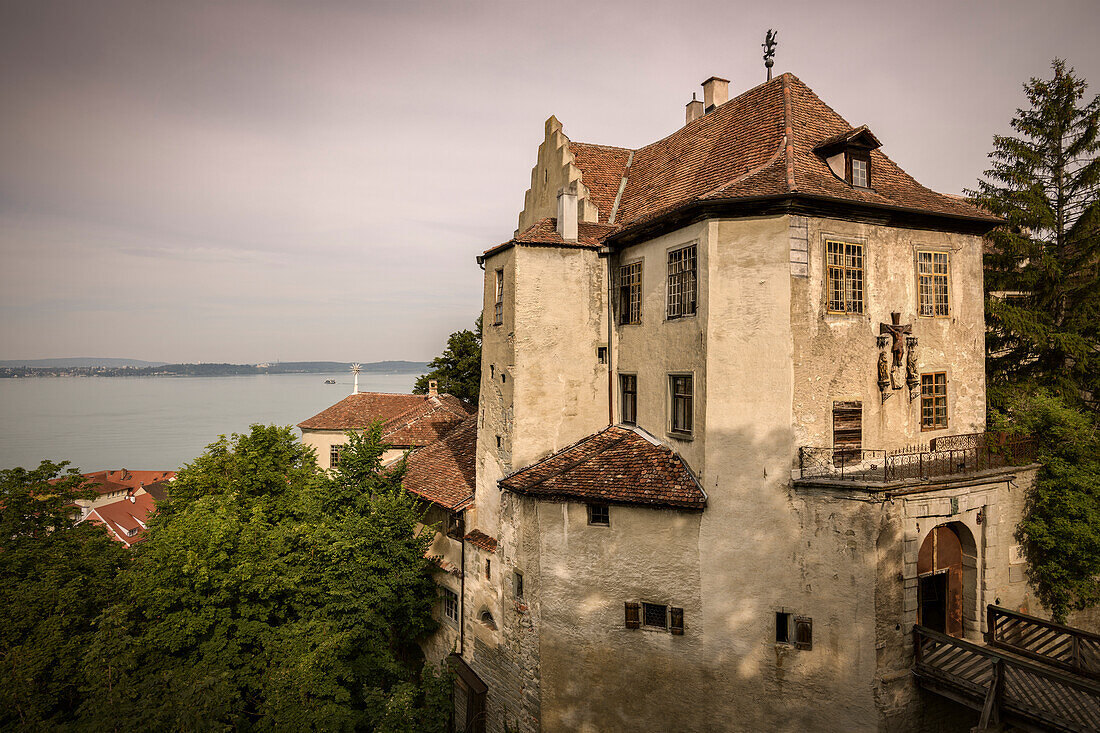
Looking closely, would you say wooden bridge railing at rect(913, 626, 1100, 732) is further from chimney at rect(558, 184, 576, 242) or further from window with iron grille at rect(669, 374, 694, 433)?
chimney at rect(558, 184, 576, 242)

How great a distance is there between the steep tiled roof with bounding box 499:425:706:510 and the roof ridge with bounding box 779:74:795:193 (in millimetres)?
7605

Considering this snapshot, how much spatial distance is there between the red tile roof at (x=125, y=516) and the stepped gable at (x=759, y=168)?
46521mm

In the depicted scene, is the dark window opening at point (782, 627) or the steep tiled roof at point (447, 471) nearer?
the dark window opening at point (782, 627)

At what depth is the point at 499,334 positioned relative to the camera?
19.2 meters

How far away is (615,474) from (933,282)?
10105 millimetres

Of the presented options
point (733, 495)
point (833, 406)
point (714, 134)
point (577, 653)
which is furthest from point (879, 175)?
point (577, 653)

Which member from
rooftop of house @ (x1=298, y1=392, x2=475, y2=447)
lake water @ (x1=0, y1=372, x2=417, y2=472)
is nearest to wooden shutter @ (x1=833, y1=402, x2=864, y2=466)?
rooftop of house @ (x1=298, y1=392, x2=475, y2=447)

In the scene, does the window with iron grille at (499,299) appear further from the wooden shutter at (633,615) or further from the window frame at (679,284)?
the wooden shutter at (633,615)

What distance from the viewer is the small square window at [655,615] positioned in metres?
14.9

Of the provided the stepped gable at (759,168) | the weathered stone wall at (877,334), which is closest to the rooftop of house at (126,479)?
the stepped gable at (759,168)

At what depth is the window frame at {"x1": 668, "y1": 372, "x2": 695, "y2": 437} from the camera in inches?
597

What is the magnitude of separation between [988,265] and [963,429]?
25.9 ft

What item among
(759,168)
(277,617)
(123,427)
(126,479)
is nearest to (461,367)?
(277,617)

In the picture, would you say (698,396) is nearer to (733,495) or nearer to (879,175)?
(733,495)
